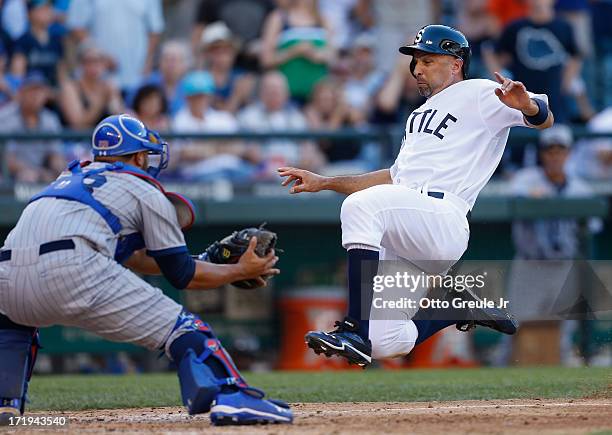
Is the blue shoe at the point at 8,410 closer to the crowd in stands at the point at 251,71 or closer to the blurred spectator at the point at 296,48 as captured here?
the crowd in stands at the point at 251,71

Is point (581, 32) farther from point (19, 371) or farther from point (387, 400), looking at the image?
point (19, 371)

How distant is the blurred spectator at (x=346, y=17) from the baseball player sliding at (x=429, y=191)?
639cm

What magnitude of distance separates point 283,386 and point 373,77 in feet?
16.4

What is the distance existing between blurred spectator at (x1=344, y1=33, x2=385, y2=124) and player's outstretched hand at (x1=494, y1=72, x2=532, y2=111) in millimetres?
6056

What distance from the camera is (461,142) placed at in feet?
20.0

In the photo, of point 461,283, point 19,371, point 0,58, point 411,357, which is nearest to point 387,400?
point 461,283

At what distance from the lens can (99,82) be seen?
35.4 ft

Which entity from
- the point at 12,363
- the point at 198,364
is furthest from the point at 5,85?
the point at 198,364

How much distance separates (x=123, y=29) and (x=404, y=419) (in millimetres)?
6731

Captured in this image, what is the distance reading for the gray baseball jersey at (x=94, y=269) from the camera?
5.18 metres

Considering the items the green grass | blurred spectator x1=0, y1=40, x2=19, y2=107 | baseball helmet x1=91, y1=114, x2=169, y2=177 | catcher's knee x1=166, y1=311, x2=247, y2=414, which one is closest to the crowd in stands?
blurred spectator x1=0, y1=40, x2=19, y2=107

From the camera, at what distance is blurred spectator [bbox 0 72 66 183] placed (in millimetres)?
10445

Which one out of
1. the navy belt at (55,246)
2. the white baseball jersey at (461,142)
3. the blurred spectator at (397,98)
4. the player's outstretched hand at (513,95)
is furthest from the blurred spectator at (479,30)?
the navy belt at (55,246)

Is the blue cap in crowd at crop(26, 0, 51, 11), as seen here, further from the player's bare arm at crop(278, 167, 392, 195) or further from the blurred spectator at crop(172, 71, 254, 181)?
the player's bare arm at crop(278, 167, 392, 195)
